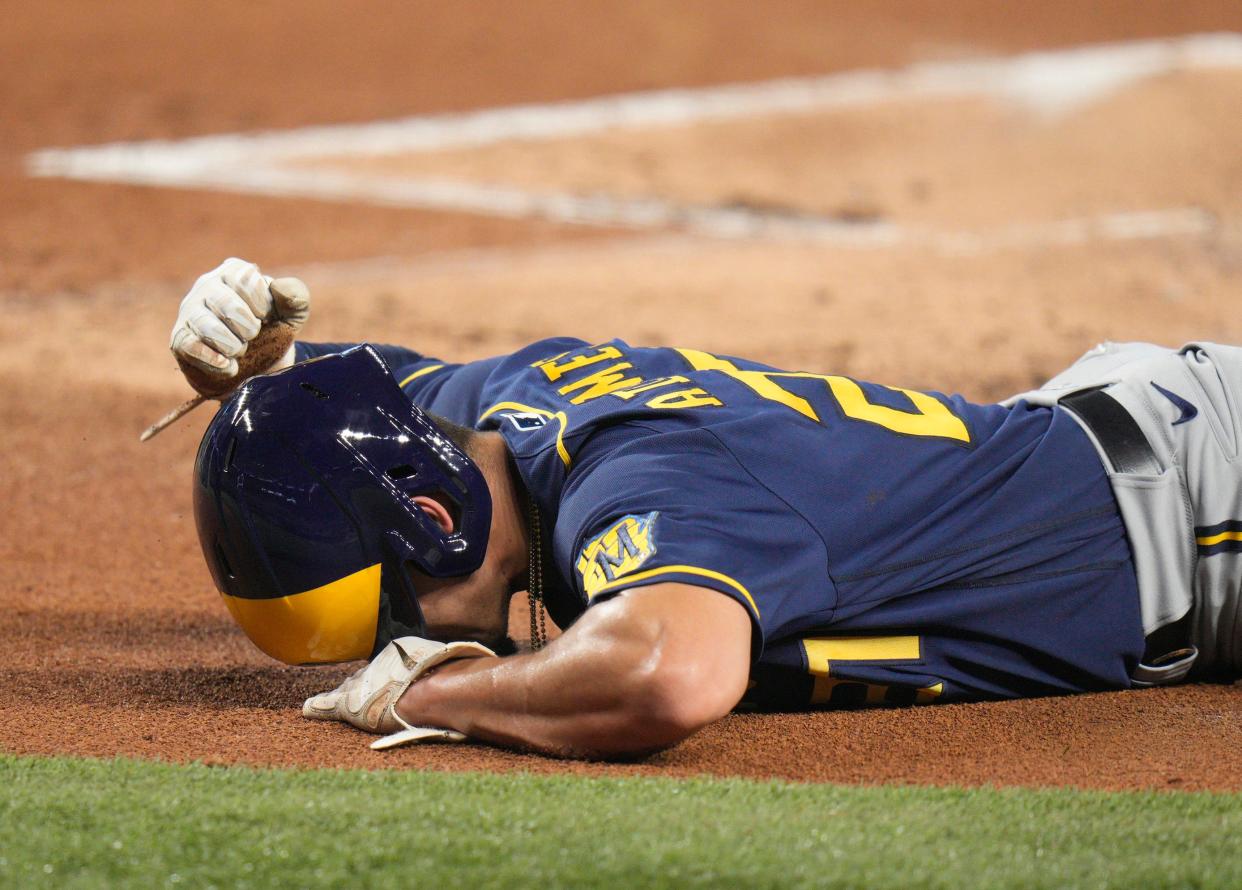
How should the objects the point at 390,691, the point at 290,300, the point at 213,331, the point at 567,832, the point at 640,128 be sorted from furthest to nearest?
the point at 640,128 < the point at 290,300 < the point at 213,331 < the point at 390,691 < the point at 567,832

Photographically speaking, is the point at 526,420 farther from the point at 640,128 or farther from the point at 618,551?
the point at 640,128

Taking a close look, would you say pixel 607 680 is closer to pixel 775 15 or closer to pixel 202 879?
pixel 202 879

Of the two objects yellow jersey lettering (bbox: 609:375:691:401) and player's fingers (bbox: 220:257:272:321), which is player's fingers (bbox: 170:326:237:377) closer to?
player's fingers (bbox: 220:257:272:321)

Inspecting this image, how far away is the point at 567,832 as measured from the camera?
1817 mm

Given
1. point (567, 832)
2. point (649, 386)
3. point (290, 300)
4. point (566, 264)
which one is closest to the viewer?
point (567, 832)

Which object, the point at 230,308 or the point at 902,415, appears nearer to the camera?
the point at 902,415

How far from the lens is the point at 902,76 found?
30.6ft

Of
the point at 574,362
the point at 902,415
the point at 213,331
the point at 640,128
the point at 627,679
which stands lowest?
the point at 627,679

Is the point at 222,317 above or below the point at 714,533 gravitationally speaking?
above

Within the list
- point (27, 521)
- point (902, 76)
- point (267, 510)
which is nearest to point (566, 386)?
point (267, 510)

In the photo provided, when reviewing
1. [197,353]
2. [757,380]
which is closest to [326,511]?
[197,353]

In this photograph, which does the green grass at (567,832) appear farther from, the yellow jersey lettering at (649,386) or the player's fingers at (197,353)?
the player's fingers at (197,353)

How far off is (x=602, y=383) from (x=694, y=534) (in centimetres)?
56

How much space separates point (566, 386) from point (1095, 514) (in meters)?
1.00
